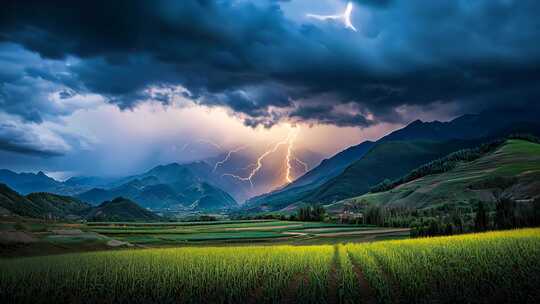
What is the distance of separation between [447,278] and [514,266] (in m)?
7.23

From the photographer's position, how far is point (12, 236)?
6016 centimetres

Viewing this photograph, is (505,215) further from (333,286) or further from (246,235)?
(333,286)

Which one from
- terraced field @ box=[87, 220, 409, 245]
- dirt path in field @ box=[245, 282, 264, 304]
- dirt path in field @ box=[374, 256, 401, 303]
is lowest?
terraced field @ box=[87, 220, 409, 245]

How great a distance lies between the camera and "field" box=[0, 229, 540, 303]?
2675cm

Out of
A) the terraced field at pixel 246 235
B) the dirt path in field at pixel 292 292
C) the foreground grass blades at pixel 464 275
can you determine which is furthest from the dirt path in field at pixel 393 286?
the terraced field at pixel 246 235

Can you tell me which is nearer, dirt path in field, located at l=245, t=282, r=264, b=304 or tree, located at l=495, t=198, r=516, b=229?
dirt path in field, located at l=245, t=282, r=264, b=304

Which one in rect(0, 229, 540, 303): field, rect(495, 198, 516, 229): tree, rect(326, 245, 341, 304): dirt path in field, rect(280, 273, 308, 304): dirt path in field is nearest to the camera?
rect(280, 273, 308, 304): dirt path in field

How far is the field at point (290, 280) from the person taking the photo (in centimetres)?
2675

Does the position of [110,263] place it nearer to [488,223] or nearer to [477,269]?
[477,269]

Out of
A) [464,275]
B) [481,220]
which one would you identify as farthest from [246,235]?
[464,275]

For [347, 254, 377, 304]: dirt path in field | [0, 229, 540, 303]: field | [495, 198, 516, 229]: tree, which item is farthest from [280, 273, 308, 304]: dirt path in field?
[495, 198, 516, 229]: tree

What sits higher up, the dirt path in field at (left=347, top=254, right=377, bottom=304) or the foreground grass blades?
the foreground grass blades

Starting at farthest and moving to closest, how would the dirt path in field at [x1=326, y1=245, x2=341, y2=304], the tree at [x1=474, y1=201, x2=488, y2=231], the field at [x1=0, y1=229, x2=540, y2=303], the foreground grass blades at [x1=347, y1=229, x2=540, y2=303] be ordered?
1. the tree at [x1=474, y1=201, x2=488, y2=231]
2. the field at [x1=0, y1=229, x2=540, y2=303]
3. the dirt path in field at [x1=326, y1=245, x2=341, y2=304]
4. the foreground grass blades at [x1=347, y1=229, x2=540, y2=303]

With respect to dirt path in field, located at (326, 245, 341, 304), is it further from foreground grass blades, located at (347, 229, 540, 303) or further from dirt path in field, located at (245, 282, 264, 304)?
dirt path in field, located at (245, 282, 264, 304)
